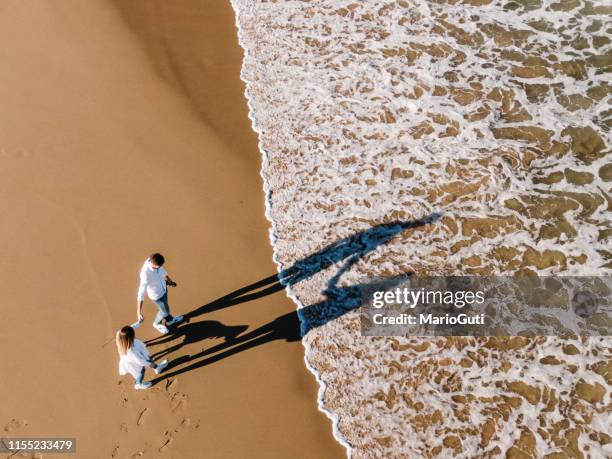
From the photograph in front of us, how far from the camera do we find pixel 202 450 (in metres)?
7.01

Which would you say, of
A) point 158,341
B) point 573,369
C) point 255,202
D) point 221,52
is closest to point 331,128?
point 255,202

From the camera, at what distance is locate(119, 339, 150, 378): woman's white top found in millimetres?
6629

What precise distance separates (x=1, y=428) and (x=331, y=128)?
8053mm

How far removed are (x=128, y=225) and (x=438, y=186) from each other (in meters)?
6.11

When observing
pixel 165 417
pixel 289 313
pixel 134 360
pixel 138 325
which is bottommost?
pixel 165 417

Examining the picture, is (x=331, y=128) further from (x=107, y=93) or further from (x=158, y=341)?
(x=158, y=341)

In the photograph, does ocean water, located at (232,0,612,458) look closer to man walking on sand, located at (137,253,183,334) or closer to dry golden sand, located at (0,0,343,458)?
dry golden sand, located at (0,0,343,458)

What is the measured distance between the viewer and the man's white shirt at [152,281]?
695cm

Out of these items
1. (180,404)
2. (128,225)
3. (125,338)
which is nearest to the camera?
(125,338)

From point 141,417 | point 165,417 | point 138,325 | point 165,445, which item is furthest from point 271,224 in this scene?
point 165,445

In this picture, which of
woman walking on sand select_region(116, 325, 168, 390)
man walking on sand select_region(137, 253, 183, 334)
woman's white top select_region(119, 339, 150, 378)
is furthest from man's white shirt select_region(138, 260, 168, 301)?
woman's white top select_region(119, 339, 150, 378)

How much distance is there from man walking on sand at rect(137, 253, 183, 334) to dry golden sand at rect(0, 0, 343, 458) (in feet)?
1.24

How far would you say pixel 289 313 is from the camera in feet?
27.1

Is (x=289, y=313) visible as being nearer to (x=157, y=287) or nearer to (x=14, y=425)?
(x=157, y=287)
